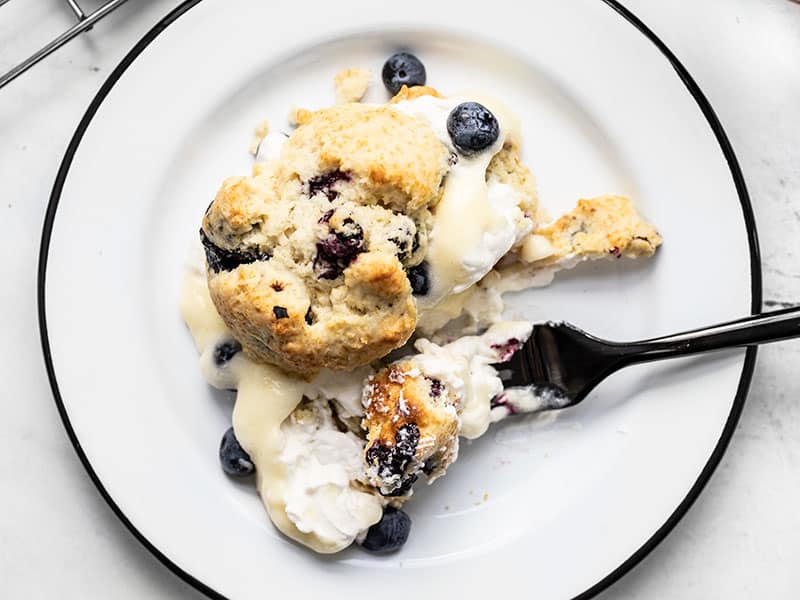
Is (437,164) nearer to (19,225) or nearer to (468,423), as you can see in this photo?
(468,423)

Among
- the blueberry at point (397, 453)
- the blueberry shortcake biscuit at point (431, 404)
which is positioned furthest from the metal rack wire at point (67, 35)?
the blueberry at point (397, 453)

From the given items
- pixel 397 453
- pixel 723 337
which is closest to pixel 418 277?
pixel 397 453

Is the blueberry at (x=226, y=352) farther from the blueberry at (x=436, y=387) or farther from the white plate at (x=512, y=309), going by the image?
the blueberry at (x=436, y=387)

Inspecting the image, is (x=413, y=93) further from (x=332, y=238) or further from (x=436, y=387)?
(x=436, y=387)

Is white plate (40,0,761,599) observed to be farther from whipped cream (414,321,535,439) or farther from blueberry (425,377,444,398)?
blueberry (425,377,444,398)

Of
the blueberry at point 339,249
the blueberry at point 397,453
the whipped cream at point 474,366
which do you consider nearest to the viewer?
the blueberry at point 339,249
